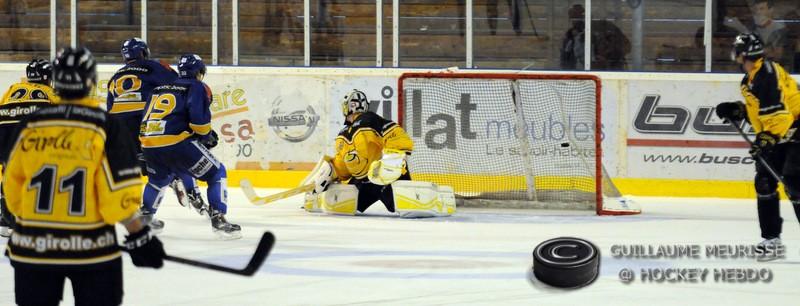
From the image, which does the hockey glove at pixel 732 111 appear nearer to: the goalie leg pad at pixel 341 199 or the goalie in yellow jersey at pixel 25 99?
the goalie leg pad at pixel 341 199

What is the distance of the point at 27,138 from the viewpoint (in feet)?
10.5

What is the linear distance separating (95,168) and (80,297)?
0.32 m

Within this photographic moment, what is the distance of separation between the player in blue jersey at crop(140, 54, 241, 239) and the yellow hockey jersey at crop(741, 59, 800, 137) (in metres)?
2.79

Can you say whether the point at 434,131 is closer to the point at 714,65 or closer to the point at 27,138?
the point at 714,65

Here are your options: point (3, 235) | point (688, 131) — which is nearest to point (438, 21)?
point (688, 131)

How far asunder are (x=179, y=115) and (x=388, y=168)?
6.05ft

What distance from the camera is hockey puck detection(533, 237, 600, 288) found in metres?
5.22

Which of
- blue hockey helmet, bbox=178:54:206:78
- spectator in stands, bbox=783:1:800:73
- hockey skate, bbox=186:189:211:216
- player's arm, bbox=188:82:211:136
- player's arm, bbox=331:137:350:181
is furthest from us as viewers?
spectator in stands, bbox=783:1:800:73

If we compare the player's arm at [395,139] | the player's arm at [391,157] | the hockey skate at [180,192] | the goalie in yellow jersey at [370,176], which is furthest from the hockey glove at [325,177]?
the hockey skate at [180,192]

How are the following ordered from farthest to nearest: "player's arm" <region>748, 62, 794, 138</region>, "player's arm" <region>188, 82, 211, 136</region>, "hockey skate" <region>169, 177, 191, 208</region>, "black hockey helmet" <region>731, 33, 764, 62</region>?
"hockey skate" <region>169, 177, 191, 208</region> < "player's arm" <region>188, 82, 211, 136</region> < "black hockey helmet" <region>731, 33, 764, 62</region> < "player's arm" <region>748, 62, 794, 138</region>

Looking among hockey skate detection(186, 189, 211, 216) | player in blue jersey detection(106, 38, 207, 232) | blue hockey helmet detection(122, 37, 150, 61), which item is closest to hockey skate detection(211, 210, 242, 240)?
hockey skate detection(186, 189, 211, 216)

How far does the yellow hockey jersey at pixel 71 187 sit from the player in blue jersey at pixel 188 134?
3.88 m

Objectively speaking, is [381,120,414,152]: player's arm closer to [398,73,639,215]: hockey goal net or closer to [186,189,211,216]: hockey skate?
[398,73,639,215]: hockey goal net

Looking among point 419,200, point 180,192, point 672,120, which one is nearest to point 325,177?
point 419,200
